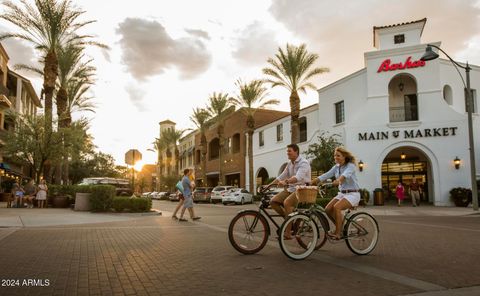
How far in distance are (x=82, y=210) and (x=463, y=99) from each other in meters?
24.8

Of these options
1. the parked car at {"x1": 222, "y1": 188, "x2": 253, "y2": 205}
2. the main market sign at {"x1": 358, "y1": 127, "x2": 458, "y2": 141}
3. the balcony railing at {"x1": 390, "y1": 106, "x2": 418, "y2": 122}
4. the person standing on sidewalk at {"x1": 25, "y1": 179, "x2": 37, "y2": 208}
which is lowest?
the parked car at {"x1": 222, "y1": 188, "x2": 253, "y2": 205}

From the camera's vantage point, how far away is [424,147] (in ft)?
84.3

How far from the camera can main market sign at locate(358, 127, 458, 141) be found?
25156 mm

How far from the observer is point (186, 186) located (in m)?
14.2

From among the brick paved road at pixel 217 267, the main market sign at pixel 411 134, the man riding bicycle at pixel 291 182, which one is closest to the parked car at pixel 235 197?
the main market sign at pixel 411 134

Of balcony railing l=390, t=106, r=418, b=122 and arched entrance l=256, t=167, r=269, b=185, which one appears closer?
balcony railing l=390, t=106, r=418, b=122

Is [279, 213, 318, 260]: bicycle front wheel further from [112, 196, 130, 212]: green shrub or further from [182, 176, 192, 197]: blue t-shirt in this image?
[112, 196, 130, 212]: green shrub

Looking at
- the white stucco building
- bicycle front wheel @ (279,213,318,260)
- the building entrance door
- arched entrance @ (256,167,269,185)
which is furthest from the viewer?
arched entrance @ (256,167,269,185)

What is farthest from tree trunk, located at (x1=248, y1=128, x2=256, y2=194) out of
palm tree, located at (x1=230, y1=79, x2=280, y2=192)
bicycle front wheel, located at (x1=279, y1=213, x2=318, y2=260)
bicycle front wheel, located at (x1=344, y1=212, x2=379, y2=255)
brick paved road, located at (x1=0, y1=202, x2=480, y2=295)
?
bicycle front wheel, located at (x1=279, y1=213, x2=318, y2=260)

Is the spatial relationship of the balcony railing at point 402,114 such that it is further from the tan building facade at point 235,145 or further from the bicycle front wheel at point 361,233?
the bicycle front wheel at point 361,233

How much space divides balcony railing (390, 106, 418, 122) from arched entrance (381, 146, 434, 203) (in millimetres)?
2771

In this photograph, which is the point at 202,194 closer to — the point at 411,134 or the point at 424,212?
the point at 411,134

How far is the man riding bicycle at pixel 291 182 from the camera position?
7.10m

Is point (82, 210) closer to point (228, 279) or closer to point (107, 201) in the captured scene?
point (107, 201)
